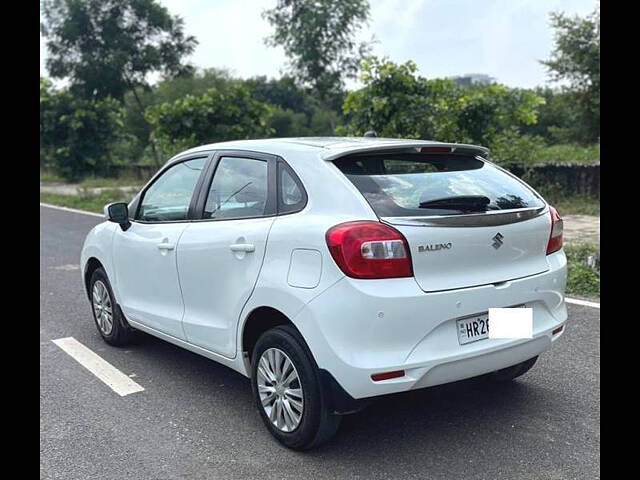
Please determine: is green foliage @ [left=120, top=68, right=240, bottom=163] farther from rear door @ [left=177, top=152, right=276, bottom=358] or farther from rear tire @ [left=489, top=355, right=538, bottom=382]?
rear tire @ [left=489, top=355, right=538, bottom=382]

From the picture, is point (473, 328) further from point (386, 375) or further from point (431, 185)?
point (431, 185)

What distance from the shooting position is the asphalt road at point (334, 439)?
3215 mm

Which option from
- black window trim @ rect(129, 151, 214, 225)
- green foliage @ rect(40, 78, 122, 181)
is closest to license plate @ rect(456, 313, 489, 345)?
black window trim @ rect(129, 151, 214, 225)

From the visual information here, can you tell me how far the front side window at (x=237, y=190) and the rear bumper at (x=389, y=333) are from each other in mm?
869

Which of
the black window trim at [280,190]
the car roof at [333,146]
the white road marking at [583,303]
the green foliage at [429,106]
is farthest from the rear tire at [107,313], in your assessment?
the green foliage at [429,106]

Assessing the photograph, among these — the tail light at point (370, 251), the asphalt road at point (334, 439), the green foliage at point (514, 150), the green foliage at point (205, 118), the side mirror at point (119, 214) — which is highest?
the green foliage at point (205, 118)

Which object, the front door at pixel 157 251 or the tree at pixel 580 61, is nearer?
the front door at pixel 157 251

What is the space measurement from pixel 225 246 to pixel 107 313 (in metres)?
A: 2.12

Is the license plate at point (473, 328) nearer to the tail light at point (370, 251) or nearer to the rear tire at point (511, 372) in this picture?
the tail light at point (370, 251)

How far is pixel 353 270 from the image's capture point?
3002mm

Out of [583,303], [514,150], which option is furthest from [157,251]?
[514,150]

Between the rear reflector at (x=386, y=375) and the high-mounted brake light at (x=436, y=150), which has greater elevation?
the high-mounted brake light at (x=436, y=150)

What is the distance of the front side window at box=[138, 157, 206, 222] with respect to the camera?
436cm
